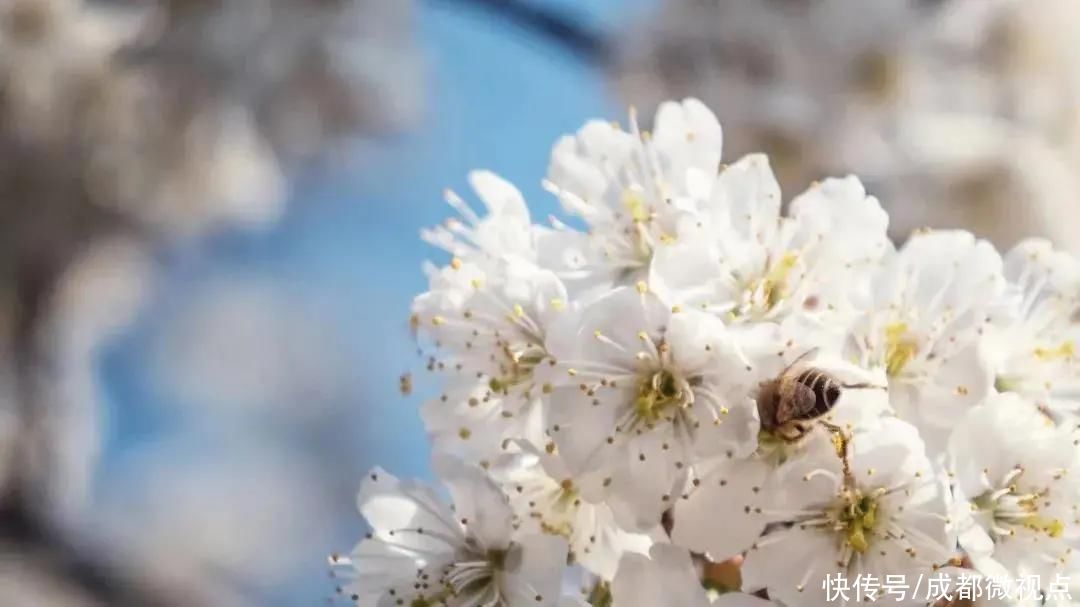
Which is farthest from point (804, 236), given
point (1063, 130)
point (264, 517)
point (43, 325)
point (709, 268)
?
point (1063, 130)

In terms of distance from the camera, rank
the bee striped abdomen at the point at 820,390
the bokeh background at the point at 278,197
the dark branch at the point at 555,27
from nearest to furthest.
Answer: the bee striped abdomen at the point at 820,390 < the bokeh background at the point at 278,197 < the dark branch at the point at 555,27

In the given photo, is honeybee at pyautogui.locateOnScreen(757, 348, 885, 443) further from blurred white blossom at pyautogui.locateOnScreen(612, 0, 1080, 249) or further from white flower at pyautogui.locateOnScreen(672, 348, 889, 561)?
blurred white blossom at pyautogui.locateOnScreen(612, 0, 1080, 249)

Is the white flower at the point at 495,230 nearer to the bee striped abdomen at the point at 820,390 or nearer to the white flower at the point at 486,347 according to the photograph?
the white flower at the point at 486,347

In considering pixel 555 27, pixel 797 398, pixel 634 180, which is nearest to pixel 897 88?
pixel 555 27

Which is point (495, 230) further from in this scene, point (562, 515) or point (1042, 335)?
point (1042, 335)

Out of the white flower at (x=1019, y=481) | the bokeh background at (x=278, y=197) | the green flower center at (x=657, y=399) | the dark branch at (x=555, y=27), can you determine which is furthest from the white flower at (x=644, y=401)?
the dark branch at (x=555, y=27)

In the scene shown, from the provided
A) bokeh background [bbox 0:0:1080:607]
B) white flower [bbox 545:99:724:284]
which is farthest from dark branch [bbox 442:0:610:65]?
white flower [bbox 545:99:724:284]

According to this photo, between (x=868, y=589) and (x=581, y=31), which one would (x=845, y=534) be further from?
(x=581, y=31)
